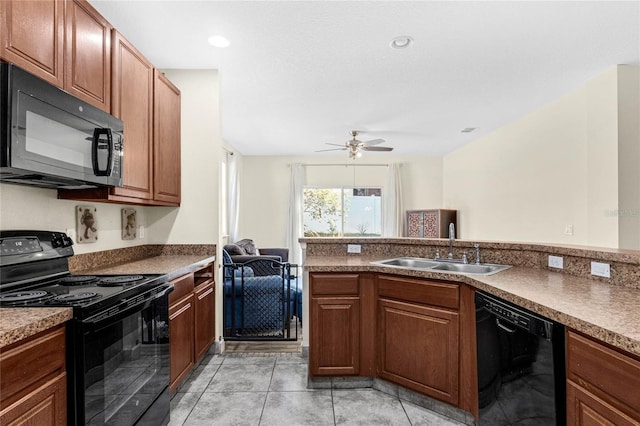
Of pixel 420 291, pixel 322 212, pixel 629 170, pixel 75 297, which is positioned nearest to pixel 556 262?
pixel 420 291

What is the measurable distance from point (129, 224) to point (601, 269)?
3225 mm

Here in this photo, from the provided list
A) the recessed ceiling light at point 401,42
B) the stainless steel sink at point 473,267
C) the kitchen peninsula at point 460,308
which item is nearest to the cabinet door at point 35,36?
the kitchen peninsula at point 460,308

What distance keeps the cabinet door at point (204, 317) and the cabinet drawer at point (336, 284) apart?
97cm

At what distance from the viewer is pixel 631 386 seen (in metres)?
0.97

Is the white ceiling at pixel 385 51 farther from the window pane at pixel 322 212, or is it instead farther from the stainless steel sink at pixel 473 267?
the window pane at pixel 322 212

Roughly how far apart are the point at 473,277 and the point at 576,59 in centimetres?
236

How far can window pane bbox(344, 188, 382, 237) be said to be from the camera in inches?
285

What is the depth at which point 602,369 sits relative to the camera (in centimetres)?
107

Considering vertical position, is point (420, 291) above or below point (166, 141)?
below

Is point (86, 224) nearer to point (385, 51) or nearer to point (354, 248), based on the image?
point (354, 248)

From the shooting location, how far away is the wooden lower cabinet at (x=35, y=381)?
980 millimetres

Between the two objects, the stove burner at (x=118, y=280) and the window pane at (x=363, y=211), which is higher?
the window pane at (x=363, y=211)

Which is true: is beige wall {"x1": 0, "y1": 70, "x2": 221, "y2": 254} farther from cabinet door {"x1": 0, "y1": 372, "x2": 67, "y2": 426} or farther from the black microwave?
cabinet door {"x1": 0, "y1": 372, "x2": 67, "y2": 426}

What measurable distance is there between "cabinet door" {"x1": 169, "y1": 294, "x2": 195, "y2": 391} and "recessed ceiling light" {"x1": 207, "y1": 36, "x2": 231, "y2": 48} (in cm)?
191
